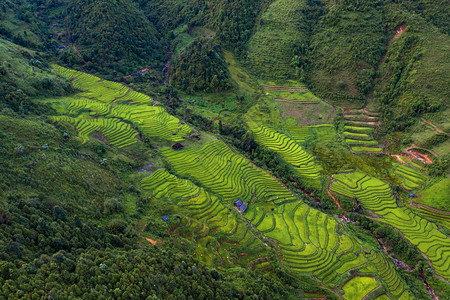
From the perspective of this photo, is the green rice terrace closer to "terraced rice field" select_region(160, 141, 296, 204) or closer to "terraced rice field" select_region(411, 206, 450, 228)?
"terraced rice field" select_region(160, 141, 296, 204)

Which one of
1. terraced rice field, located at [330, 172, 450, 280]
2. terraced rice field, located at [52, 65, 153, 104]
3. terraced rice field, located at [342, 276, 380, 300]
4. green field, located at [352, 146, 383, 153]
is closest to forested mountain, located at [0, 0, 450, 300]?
terraced rice field, located at [342, 276, 380, 300]

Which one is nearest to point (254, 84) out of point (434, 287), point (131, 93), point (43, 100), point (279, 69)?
point (279, 69)

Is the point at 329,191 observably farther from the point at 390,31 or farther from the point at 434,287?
the point at 390,31

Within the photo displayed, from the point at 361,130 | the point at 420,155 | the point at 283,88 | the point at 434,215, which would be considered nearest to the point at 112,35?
the point at 283,88

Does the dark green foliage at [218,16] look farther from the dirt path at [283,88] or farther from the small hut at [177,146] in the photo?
the small hut at [177,146]

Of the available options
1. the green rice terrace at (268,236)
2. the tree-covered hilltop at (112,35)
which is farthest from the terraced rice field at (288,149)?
the tree-covered hilltop at (112,35)

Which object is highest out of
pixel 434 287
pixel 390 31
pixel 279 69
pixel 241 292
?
pixel 390 31
